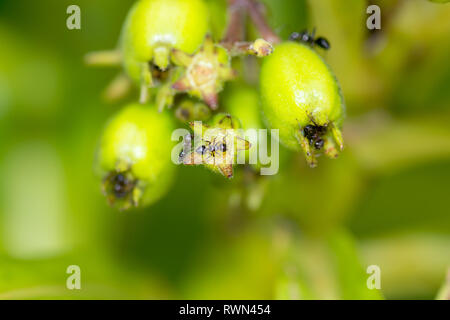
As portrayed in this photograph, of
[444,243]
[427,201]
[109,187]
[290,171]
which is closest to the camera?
[109,187]

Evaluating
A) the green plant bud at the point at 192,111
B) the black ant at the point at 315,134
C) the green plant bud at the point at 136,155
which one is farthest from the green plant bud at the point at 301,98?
the green plant bud at the point at 136,155

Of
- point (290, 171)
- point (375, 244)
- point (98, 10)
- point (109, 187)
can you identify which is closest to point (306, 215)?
point (290, 171)

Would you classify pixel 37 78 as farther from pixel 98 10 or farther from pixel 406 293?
pixel 406 293

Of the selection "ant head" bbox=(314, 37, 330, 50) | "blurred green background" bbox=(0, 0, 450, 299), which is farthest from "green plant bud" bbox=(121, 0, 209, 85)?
"ant head" bbox=(314, 37, 330, 50)

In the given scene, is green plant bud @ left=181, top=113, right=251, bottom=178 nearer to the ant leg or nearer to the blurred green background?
the ant leg

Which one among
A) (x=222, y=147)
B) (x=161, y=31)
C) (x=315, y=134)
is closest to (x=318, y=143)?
(x=315, y=134)
